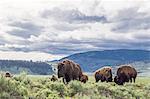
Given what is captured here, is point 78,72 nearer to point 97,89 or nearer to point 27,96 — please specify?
point 97,89

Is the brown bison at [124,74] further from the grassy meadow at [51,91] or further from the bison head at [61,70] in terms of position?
the grassy meadow at [51,91]

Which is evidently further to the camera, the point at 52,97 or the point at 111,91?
the point at 111,91

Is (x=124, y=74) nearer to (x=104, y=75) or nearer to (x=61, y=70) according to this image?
(x=104, y=75)

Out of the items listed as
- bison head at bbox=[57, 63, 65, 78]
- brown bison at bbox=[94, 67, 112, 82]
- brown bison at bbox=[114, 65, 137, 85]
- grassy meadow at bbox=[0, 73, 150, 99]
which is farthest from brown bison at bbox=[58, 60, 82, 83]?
grassy meadow at bbox=[0, 73, 150, 99]

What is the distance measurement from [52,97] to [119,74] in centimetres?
2762

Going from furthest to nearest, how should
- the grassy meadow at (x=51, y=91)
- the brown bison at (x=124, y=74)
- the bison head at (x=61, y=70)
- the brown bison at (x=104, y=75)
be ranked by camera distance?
the brown bison at (x=104, y=75), the brown bison at (x=124, y=74), the bison head at (x=61, y=70), the grassy meadow at (x=51, y=91)

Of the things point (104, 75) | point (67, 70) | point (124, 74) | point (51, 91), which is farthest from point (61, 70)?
point (51, 91)

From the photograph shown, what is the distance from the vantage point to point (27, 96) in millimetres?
13805

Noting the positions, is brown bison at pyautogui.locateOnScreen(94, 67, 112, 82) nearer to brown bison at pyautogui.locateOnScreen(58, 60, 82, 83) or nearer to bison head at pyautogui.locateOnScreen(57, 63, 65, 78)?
brown bison at pyautogui.locateOnScreen(58, 60, 82, 83)

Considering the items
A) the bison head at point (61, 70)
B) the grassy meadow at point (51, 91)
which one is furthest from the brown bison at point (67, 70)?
the grassy meadow at point (51, 91)

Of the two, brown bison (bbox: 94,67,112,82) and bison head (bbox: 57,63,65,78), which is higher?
bison head (bbox: 57,63,65,78)

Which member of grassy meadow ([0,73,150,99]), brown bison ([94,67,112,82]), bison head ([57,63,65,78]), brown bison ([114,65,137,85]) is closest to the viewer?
grassy meadow ([0,73,150,99])

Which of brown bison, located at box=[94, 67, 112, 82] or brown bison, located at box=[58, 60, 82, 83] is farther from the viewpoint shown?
brown bison, located at box=[94, 67, 112, 82]

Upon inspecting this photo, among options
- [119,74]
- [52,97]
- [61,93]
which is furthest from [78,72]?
[52,97]
